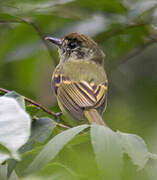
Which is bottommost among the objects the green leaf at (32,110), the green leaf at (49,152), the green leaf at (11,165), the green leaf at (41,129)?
the green leaf at (32,110)

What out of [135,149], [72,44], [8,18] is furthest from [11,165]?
[72,44]

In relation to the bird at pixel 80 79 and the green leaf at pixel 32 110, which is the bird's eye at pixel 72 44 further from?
the green leaf at pixel 32 110

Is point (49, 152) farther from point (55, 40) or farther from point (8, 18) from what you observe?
point (55, 40)

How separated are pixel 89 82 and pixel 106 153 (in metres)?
2.53

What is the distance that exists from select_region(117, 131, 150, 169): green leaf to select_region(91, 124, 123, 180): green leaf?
10cm

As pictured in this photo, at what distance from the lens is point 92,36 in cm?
473

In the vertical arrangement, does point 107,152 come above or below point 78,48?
above

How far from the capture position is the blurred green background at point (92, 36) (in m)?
3.94

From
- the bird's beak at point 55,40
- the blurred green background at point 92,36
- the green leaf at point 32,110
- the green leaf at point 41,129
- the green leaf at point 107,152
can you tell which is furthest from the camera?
the bird's beak at point 55,40

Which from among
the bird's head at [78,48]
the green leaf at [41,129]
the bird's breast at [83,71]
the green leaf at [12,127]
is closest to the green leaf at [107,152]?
the green leaf at [12,127]

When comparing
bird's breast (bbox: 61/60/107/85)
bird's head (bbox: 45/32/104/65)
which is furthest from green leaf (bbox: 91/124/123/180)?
bird's head (bbox: 45/32/104/65)

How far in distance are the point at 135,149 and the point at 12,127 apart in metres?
0.56

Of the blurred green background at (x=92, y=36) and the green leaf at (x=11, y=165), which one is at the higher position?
the green leaf at (x=11, y=165)

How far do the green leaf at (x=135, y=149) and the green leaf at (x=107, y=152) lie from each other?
10 centimetres
